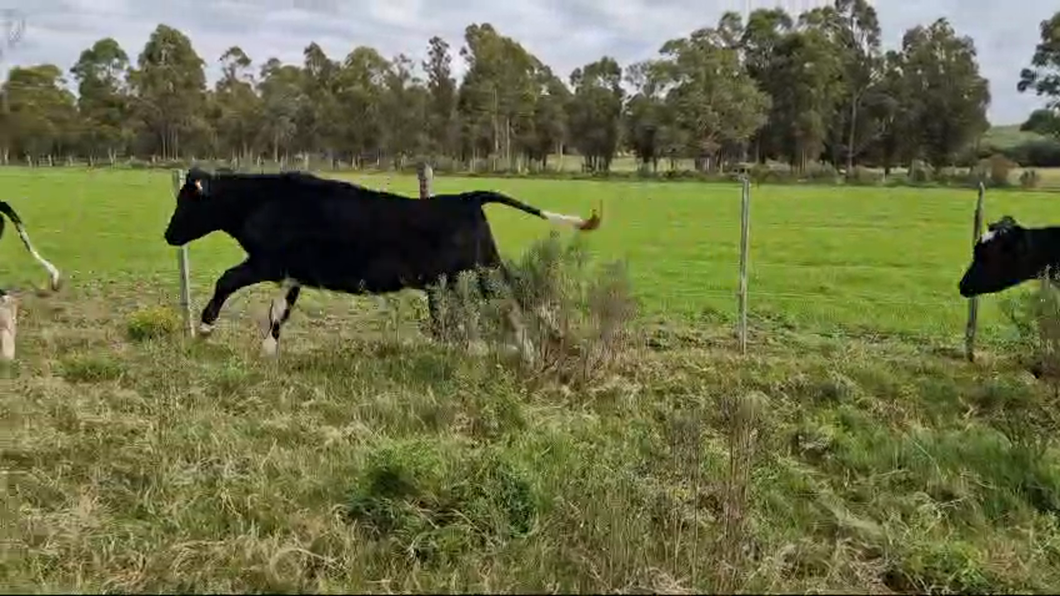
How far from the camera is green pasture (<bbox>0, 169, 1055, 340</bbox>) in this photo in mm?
12078

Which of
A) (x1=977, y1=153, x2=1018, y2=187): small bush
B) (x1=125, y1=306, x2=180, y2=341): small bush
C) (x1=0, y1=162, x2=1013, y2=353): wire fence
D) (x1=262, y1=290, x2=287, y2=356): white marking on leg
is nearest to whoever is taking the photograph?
(x1=262, y1=290, x2=287, y2=356): white marking on leg

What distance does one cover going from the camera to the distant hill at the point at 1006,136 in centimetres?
5269

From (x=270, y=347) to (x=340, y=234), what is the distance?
1.18 metres

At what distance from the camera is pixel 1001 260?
8.28m

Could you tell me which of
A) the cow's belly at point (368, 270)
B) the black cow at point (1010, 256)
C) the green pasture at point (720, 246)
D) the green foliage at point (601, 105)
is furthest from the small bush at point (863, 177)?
the cow's belly at point (368, 270)

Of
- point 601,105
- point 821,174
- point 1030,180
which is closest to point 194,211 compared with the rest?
point 1030,180

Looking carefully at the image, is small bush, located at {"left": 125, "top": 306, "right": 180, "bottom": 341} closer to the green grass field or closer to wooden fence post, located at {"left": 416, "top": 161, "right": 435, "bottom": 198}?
the green grass field

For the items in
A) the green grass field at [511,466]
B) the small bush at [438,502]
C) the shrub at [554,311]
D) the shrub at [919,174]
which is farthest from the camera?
the shrub at [919,174]

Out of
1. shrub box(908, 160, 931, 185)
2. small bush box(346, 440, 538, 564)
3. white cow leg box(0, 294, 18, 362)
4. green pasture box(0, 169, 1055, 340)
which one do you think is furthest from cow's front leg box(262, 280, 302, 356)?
shrub box(908, 160, 931, 185)

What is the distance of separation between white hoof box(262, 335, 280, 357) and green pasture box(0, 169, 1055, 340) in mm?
4366

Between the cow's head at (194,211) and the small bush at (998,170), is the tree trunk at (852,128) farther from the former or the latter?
the cow's head at (194,211)

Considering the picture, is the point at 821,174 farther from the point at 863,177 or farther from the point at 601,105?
the point at 601,105

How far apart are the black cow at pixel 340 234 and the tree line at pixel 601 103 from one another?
5101 cm

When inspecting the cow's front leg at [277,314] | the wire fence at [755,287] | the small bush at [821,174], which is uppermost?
the small bush at [821,174]
